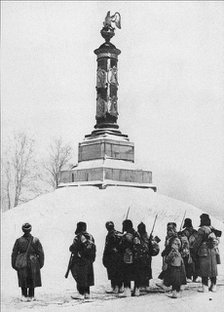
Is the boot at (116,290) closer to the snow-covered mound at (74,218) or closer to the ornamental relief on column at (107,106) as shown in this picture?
the snow-covered mound at (74,218)

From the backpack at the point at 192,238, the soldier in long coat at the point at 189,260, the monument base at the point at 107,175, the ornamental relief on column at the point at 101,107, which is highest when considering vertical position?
the ornamental relief on column at the point at 101,107

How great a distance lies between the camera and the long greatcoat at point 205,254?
9133 millimetres

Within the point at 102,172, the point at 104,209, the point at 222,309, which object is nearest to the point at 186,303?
the point at 222,309

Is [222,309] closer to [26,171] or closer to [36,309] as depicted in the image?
[36,309]

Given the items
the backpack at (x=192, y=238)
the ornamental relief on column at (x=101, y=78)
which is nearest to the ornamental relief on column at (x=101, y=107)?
the ornamental relief on column at (x=101, y=78)

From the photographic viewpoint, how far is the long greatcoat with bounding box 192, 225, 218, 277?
9133 mm

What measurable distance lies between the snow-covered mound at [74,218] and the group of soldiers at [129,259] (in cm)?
94

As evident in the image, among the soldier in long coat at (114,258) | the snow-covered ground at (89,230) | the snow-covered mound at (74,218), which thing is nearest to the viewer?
the snow-covered ground at (89,230)

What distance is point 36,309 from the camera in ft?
27.7

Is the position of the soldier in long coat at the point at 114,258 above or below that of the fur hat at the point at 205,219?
below

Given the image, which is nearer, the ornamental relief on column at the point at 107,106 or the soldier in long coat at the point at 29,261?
the soldier in long coat at the point at 29,261

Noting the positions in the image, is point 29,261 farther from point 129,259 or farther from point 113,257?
point 129,259

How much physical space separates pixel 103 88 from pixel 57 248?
7001mm

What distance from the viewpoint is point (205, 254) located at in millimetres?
9133
